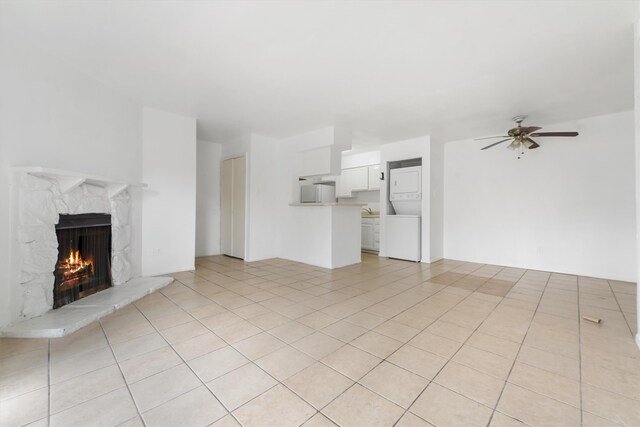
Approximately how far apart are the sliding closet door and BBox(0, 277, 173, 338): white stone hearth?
6.79 feet

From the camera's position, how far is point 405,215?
5469 mm

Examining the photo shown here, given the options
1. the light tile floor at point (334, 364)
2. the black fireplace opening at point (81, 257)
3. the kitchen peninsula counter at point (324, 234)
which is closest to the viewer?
the light tile floor at point (334, 364)

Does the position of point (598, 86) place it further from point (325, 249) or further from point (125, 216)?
point (125, 216)

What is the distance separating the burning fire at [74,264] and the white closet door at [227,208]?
8.97 ft

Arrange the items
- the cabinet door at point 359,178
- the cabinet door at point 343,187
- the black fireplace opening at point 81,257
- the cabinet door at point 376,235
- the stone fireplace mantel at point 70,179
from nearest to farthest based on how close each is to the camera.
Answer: the stone fireplace mantel at point 70,179 < the black fireplace opening at point 81,257 < the cabinet door at point 376,235 < the cabinet door at point 359,178 < the cabinet door at point 343,187

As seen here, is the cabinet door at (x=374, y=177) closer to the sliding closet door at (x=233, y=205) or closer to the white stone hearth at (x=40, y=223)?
the sliding closet door at (x=233, y=205)

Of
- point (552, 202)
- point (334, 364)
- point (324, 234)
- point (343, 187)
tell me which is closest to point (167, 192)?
point (324, 234)

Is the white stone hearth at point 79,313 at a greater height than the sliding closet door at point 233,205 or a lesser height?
lesser

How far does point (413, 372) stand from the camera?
1646 mm

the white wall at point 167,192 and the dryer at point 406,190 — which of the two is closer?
the white wall at point 167,192

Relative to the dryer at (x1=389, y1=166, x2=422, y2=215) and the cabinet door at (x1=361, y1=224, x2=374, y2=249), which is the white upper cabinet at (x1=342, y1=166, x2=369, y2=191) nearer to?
the cabinet door at (x1=361, y1=224, x2=374, y2=249)

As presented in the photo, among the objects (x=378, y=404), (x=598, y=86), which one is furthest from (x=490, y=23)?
(x=378, y=404)

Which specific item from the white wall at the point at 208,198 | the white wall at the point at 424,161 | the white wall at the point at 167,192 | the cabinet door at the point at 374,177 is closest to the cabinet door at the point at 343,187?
the cabinet door at the point at 374,177

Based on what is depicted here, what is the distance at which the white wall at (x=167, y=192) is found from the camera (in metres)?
3.78
